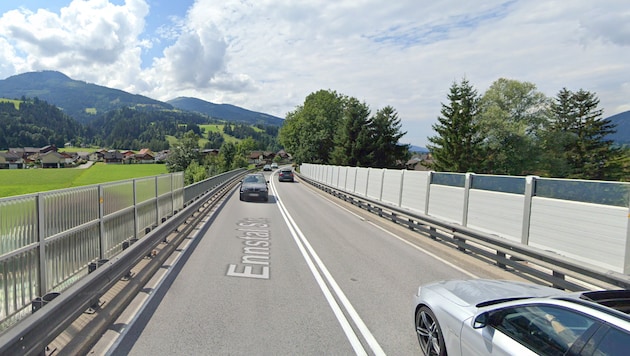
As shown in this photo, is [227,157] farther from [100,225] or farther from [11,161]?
[100,225]

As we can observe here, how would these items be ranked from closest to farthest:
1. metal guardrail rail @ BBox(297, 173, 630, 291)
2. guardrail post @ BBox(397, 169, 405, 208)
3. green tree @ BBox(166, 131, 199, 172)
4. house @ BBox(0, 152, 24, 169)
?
metal guardrail rail @ BBox(297, 173, 630, 291) → guardrail post @ BBox(397, 169, 405, 208) → green tree @ BBox(166, 131, 199, 172) → house @ BBox(0, 152, 24, 169)

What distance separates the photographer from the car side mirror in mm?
3124

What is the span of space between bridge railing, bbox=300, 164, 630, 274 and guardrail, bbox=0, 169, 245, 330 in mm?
7934

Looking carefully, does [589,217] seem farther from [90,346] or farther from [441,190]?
[90,346]

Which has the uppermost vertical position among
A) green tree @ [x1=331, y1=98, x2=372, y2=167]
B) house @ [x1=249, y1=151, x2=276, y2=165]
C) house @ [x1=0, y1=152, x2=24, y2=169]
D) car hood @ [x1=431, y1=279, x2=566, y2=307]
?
green tree @ [x1=331, y1=98, x2=372, y2=167]

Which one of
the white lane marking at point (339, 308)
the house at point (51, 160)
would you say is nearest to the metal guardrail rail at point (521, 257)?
the white lane marking at point (339, 308)

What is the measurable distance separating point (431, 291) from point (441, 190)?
856cm

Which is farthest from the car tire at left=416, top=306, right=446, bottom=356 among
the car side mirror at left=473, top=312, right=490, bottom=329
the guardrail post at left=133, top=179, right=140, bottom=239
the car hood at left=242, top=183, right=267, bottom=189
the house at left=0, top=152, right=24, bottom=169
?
the house at left=0, top=152, right=24, bottom=169

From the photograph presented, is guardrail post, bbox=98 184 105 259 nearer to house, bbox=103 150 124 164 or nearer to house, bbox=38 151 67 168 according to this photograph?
house, bbox=38 151 67 168

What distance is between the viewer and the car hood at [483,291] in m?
3.72

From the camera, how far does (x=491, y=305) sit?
337 centimetres

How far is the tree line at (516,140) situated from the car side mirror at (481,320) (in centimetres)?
5143

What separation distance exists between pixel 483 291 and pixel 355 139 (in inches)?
2163

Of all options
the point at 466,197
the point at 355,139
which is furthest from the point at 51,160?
the point at 466,197
